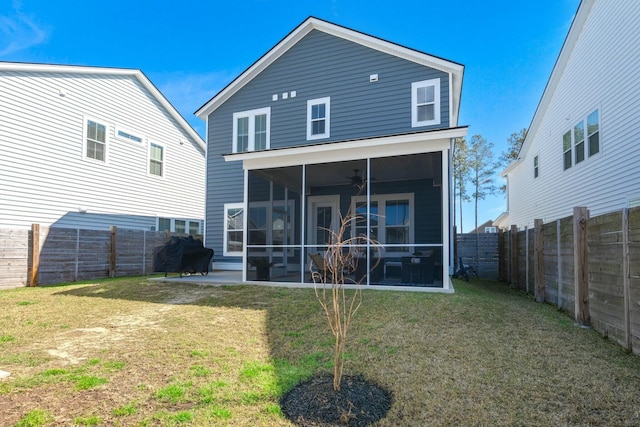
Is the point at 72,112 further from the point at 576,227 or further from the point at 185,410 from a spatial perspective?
the point at 576,227

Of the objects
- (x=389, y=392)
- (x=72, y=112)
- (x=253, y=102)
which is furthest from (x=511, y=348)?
(x=72, y=112)

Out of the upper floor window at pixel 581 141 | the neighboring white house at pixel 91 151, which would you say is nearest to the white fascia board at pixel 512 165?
the upper floor window at pixel 581 141

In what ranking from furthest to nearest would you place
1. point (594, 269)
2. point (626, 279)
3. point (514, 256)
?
point (514, 256) → point (594, 269) → point (626, 279)

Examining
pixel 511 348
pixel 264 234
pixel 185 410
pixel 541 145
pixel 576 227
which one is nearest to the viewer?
pixel 185 410

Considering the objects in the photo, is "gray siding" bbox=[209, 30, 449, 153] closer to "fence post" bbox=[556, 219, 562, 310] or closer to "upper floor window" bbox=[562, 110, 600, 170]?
"upper floor window" bbox=[562, 110, 600, 170]

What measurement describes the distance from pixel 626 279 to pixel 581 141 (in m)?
8.01

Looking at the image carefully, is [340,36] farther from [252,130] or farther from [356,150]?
[356,150]

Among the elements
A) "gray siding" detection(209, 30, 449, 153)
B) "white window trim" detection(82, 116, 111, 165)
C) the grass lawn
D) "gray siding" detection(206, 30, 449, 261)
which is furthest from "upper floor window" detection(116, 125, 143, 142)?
the grass lawn

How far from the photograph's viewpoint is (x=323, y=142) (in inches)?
416

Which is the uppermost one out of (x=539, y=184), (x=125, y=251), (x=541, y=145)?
(x=541, y=145)

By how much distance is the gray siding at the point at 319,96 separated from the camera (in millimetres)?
10289

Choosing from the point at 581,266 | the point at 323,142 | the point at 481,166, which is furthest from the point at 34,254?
the point at 481,166

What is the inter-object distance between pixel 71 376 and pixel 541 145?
1550 cm

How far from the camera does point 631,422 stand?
246cm
